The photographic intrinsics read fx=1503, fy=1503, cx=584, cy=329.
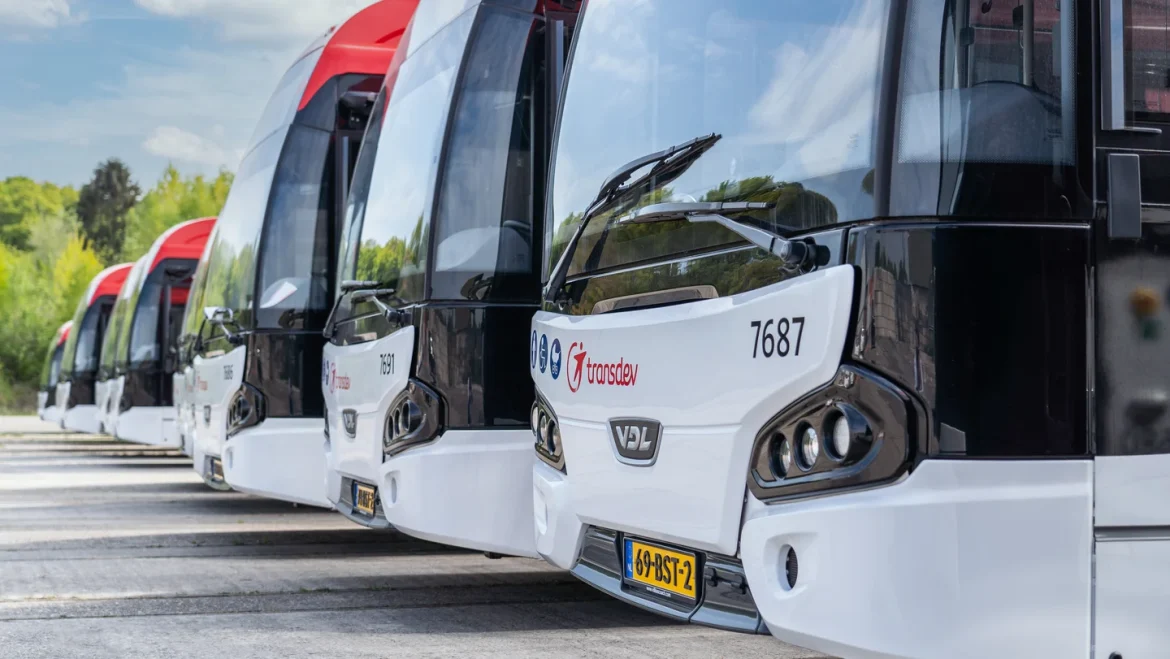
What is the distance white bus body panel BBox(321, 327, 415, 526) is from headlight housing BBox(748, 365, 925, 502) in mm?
3175

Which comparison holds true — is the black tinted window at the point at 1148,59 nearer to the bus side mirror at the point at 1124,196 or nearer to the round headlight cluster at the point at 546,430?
the bus side mirror at the point at 1124,196

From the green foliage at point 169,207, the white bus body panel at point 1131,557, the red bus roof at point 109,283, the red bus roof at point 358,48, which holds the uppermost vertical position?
the green foliage at point 169,207

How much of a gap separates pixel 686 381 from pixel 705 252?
1.19 feet

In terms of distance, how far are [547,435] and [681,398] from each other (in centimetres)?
124

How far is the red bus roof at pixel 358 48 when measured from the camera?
9.55m

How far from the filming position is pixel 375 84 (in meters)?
9.59

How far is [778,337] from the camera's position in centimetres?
375

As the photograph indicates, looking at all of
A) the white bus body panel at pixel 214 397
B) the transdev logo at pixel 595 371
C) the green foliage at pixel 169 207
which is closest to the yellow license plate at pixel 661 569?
the transdev logo at pixel 595 371

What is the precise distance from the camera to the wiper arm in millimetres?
3717

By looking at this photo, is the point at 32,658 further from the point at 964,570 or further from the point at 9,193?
the point at 9,193

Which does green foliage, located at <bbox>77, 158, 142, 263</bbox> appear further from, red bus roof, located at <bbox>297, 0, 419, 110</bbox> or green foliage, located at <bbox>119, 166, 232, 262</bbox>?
red bus roof, located at <bbox>297, 0, 419, 110</bbox>

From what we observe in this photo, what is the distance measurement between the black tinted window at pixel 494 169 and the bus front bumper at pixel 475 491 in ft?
2.18

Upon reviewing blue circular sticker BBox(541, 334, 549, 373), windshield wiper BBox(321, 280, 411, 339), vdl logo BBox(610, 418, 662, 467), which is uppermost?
windshield wiper BBox(321, 280, 411, 339)

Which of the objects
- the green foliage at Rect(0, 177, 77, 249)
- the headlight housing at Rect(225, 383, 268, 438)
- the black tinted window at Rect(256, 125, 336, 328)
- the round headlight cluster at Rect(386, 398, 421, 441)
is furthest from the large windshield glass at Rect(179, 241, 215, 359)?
the green foliage at Rect(0, 177, 77, 249)
